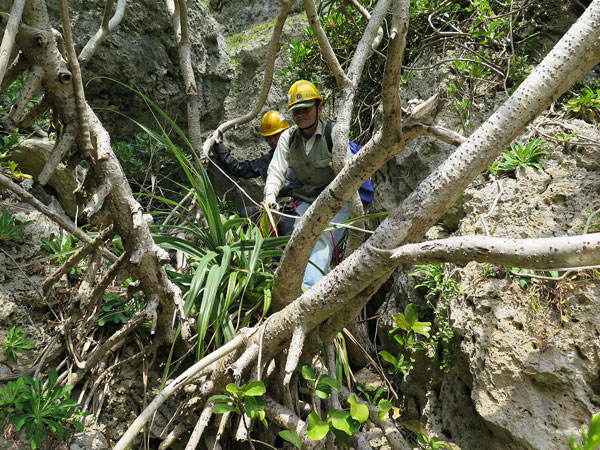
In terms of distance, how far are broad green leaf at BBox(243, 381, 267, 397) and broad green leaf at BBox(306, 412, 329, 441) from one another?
22 cm

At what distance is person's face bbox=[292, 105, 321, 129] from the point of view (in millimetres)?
3008

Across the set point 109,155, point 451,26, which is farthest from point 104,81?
point 451,26

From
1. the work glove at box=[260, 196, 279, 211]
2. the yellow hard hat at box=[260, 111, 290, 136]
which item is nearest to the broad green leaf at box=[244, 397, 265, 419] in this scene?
the work glove at box=[260, 196, 279, 211]

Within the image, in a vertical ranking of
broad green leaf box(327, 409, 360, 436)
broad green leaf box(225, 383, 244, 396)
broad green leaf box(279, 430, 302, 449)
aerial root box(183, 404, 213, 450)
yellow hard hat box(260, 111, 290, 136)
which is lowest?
aerial root box(183, 404, 213, 450)

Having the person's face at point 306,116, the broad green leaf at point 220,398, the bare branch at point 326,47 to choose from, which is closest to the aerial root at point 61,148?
the broad green leaf at point 220,398

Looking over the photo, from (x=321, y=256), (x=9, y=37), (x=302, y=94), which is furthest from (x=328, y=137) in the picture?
(x=9, y=37)

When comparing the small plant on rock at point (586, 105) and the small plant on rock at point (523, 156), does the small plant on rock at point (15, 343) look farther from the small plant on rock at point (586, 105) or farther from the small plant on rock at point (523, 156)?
the small plant on rock at point (586, 105)

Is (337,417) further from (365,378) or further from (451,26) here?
(451,26)

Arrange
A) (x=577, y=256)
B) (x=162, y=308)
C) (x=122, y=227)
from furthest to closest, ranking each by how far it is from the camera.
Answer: (x=162, y=308)
(x=122, y=227)
(x=577, y=256)

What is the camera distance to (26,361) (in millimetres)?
2131

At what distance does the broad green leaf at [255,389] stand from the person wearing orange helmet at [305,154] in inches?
55.1

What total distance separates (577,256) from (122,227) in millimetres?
1564

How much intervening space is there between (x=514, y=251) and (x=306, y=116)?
219cm

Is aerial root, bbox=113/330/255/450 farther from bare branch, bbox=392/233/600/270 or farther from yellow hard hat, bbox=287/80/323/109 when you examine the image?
yellow hard hat, bbox=287/80/323/109
